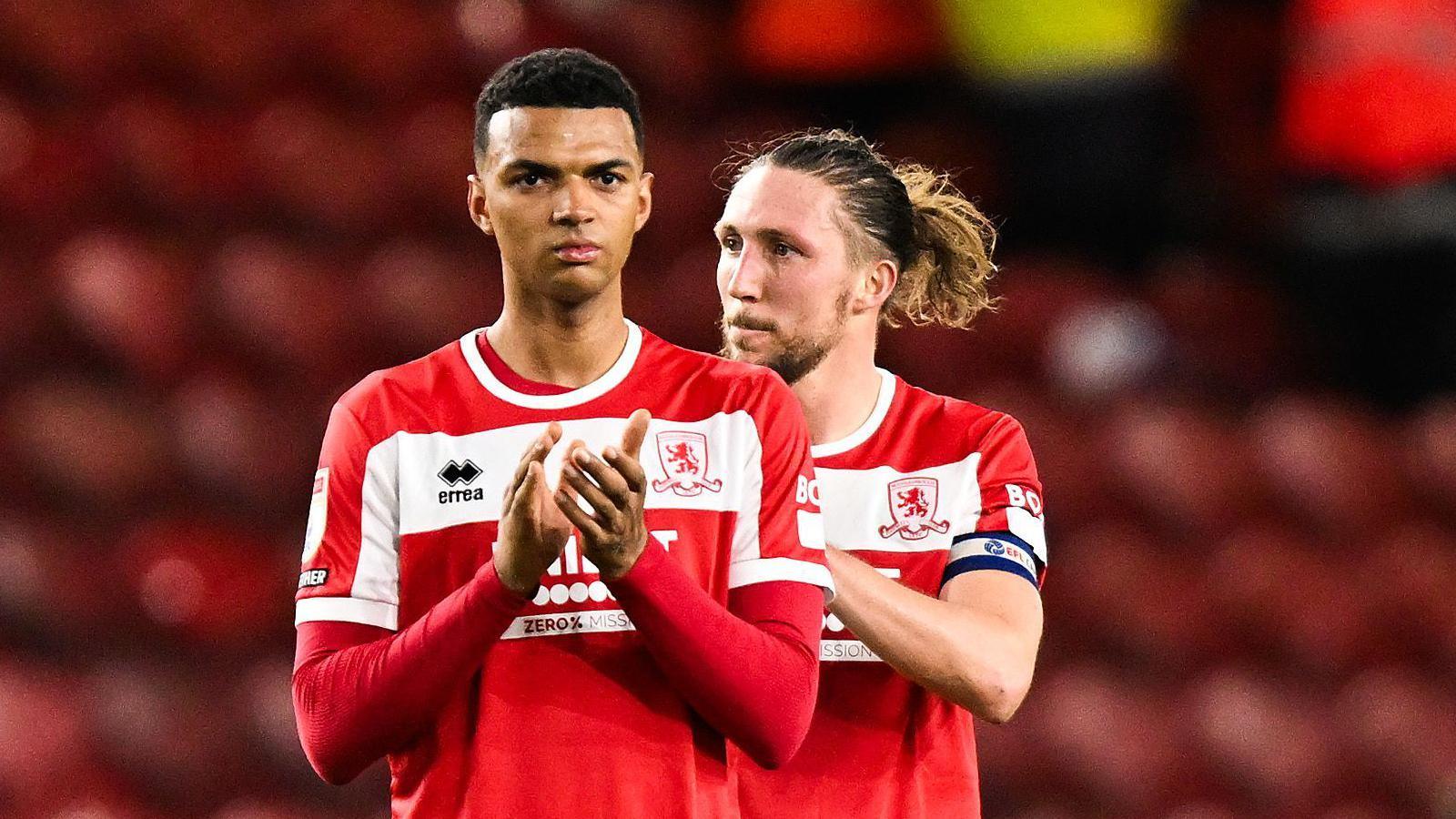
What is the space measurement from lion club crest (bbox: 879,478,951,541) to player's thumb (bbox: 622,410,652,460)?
0.85 m

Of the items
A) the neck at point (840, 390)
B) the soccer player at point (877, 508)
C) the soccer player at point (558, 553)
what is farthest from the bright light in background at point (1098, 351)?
the soccer player at point (558, 553)

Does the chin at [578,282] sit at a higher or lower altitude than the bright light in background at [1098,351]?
lower

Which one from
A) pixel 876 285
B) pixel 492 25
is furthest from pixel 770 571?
pixel 492 25

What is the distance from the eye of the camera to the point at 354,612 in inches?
82.9

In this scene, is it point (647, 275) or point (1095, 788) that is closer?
point (1095, 788)

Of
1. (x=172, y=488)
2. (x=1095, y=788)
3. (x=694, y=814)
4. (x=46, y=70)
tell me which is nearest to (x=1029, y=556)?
(x=694, y=814)

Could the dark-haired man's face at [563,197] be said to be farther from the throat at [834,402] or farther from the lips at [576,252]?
the throat at [834,402]

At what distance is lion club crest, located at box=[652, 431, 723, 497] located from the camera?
2143 millimetres

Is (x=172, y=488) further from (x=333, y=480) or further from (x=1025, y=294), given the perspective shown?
(x=333, y=480)

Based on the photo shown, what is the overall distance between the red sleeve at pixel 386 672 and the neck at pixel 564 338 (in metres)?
Answer: 0.30

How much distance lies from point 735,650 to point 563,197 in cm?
50

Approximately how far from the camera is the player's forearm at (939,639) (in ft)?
8.00

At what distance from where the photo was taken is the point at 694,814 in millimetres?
2059

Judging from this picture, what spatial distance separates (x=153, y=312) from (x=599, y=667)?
3.56 m
